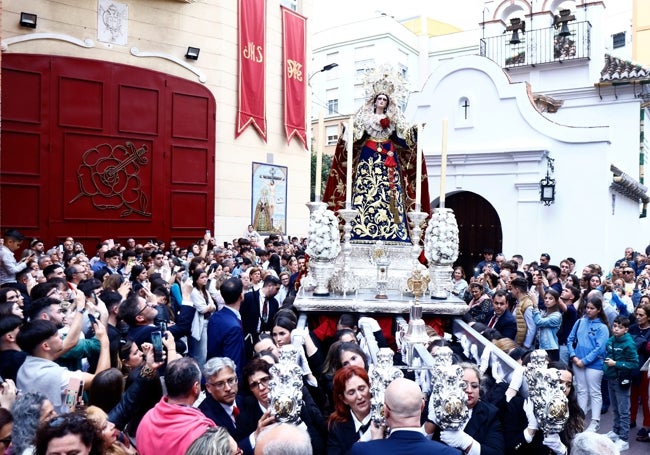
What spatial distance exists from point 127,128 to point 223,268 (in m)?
7.13

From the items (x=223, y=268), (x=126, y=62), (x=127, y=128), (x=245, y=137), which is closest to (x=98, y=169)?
(x=127, y=128)

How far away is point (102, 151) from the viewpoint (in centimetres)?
1377

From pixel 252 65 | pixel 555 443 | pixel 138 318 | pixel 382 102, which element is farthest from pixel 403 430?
pixel 252 65

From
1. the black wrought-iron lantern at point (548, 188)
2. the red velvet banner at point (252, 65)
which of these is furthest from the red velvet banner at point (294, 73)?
the black wrought-iron lantern at point (548, 188)

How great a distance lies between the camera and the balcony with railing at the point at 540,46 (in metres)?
15.5

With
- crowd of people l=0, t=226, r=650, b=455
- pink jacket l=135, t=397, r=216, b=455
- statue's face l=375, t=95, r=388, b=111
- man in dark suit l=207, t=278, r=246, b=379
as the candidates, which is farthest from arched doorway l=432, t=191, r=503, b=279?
pink jacket l=135, t=397, r=216, b=455

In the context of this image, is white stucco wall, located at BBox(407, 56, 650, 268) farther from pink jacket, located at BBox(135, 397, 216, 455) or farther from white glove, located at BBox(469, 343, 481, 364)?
pink jacket, located at BBox(135, 397, 216, 455)

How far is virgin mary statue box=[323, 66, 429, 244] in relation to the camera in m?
7.37

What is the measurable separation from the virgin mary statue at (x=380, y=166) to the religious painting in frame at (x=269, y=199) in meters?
9.73

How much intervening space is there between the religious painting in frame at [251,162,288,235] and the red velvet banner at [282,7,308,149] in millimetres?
1368

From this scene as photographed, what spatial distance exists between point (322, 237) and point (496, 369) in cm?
266

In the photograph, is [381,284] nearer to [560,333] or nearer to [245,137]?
[560,333]

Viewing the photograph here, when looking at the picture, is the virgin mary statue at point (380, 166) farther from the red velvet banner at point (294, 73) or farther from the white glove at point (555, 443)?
the red velvet banner at point (294, 73)

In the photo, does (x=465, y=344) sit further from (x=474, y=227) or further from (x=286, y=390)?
(x=474, y=227)
